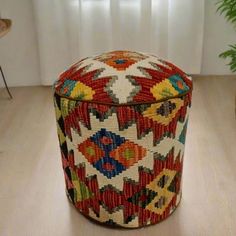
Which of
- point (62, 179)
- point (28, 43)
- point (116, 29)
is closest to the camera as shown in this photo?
point (62, 179)

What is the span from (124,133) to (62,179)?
0.64 metres

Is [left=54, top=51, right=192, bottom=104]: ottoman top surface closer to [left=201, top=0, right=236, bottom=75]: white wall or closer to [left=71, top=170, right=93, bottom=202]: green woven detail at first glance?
[left=71, top=170, right=93, bottom=202]: green woven detail

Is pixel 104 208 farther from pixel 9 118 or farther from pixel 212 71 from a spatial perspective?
pixel 212 71

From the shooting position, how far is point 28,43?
9.36ft

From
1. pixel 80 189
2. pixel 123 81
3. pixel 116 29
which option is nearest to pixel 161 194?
pixel 80 189

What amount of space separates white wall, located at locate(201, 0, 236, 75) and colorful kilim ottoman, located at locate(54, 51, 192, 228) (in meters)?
1.59

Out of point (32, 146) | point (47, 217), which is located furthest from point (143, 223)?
point (32, 146)

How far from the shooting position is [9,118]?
245 cm

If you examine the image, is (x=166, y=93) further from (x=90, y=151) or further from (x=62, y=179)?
(x=62, y=179)

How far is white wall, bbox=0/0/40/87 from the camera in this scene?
2.74m

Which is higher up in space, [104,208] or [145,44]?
[145,44]

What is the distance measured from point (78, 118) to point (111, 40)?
1598 mm

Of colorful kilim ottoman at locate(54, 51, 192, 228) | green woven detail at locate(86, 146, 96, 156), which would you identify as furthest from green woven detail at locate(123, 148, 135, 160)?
green woven detail at locate(86, 146, 96, 156)

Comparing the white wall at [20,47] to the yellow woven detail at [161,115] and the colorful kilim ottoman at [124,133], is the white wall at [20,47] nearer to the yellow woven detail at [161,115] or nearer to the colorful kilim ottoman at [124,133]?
the colorful kilim ottoman at [124,133]
